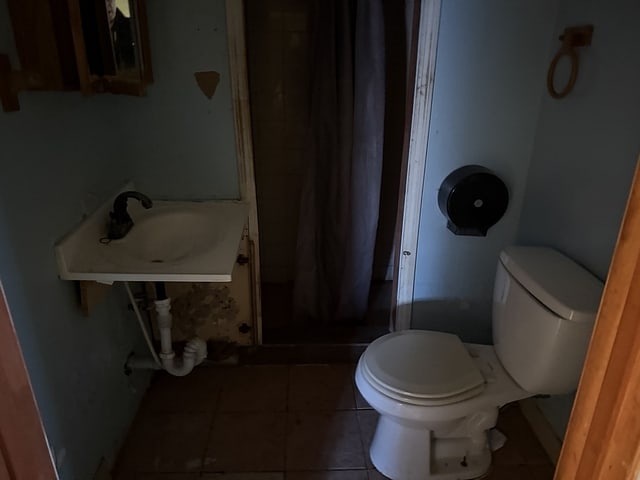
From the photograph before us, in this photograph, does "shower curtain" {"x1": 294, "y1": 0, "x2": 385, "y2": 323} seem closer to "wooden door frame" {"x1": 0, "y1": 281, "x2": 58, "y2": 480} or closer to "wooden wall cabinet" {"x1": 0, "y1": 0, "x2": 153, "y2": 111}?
"wooden wall cabinet" {"x1": 0, "y1": 0, "x2": 153, "y2": 111}

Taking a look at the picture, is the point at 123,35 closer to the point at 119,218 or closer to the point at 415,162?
the point at 119,218

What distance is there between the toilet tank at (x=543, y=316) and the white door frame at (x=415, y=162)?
40 centimetres

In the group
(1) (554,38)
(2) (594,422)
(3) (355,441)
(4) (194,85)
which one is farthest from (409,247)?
(2) (594,422)

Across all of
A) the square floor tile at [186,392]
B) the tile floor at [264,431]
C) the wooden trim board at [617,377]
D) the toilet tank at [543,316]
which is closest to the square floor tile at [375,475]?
the tile floor at [264,431]

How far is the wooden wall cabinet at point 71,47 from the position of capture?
108cm

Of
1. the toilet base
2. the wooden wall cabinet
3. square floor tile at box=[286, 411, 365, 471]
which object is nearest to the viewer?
the wooden wall cabinet

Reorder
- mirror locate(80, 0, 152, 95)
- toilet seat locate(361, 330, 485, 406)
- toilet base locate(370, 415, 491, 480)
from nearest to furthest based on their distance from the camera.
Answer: mirror locate(80, 0, 152, 95) < toilet seat locate(361, 330, 485, 406) < toilet base locate(370, 415, 491, 480)

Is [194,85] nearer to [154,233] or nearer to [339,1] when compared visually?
[154,233]

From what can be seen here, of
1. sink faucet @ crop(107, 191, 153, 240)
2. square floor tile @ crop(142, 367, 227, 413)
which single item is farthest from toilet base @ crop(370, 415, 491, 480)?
sink faucet @ crop(107, 191, 153, 240)

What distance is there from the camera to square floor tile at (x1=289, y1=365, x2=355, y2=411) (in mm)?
1978

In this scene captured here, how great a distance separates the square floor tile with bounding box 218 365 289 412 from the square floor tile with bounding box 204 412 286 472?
45 millimetres

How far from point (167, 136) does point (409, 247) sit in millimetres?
1074

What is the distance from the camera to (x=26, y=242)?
1.13 metres

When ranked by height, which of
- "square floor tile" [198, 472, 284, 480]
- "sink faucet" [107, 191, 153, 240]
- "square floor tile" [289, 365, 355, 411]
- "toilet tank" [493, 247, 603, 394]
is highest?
"sink faucet" [107, 191, 153, 240]
